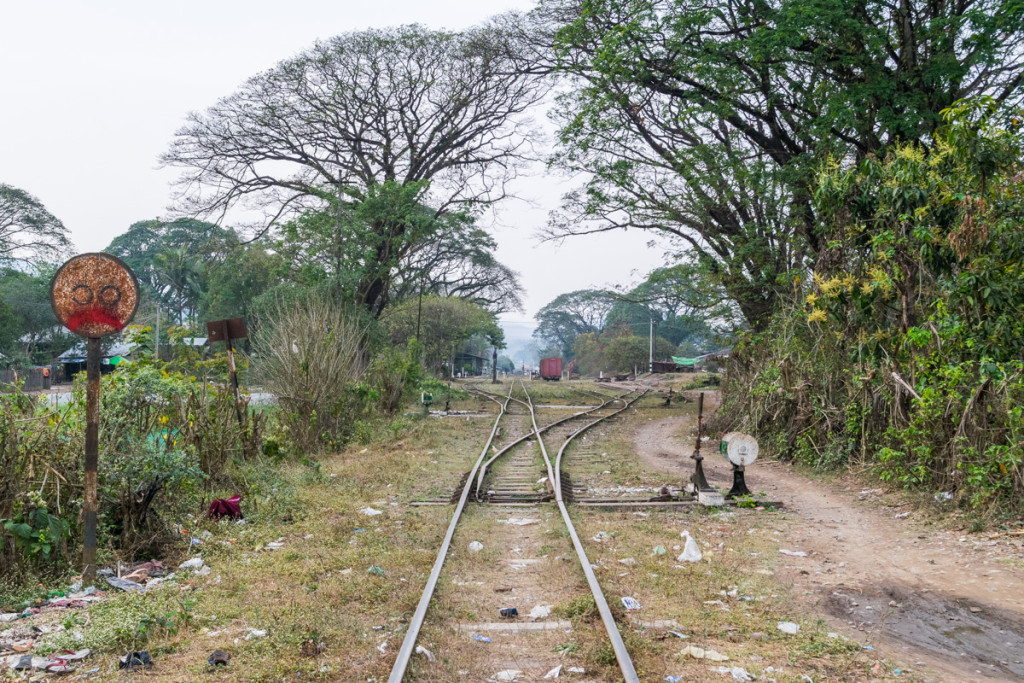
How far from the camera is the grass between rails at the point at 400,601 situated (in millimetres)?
4539

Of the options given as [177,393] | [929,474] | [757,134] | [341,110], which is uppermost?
[341,110]

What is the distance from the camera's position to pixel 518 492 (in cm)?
1038

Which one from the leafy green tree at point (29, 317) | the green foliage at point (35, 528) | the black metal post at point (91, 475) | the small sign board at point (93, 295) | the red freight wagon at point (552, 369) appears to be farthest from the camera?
the red freight wagon at point (552, 369)

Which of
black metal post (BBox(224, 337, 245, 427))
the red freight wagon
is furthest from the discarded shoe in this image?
the red freight wagon

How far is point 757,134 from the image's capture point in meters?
18.7

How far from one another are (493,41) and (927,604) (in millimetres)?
22202

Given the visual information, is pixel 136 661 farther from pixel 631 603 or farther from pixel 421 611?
pixel 631 603

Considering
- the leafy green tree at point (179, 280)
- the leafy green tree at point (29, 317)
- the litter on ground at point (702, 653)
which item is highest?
the leafy green tree at point (179, 280)

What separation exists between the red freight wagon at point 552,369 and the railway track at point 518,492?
41.6 metres

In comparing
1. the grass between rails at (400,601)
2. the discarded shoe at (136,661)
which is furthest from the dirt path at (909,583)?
the discarded shoe at (136,661)

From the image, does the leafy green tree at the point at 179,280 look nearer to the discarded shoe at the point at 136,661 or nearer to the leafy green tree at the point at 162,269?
the leafy green tree at the point at 162,269

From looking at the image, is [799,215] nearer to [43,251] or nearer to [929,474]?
[929,474]

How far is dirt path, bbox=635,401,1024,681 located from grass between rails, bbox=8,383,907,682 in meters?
0.33

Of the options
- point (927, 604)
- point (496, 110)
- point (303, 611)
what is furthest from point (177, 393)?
point (496, 110)
